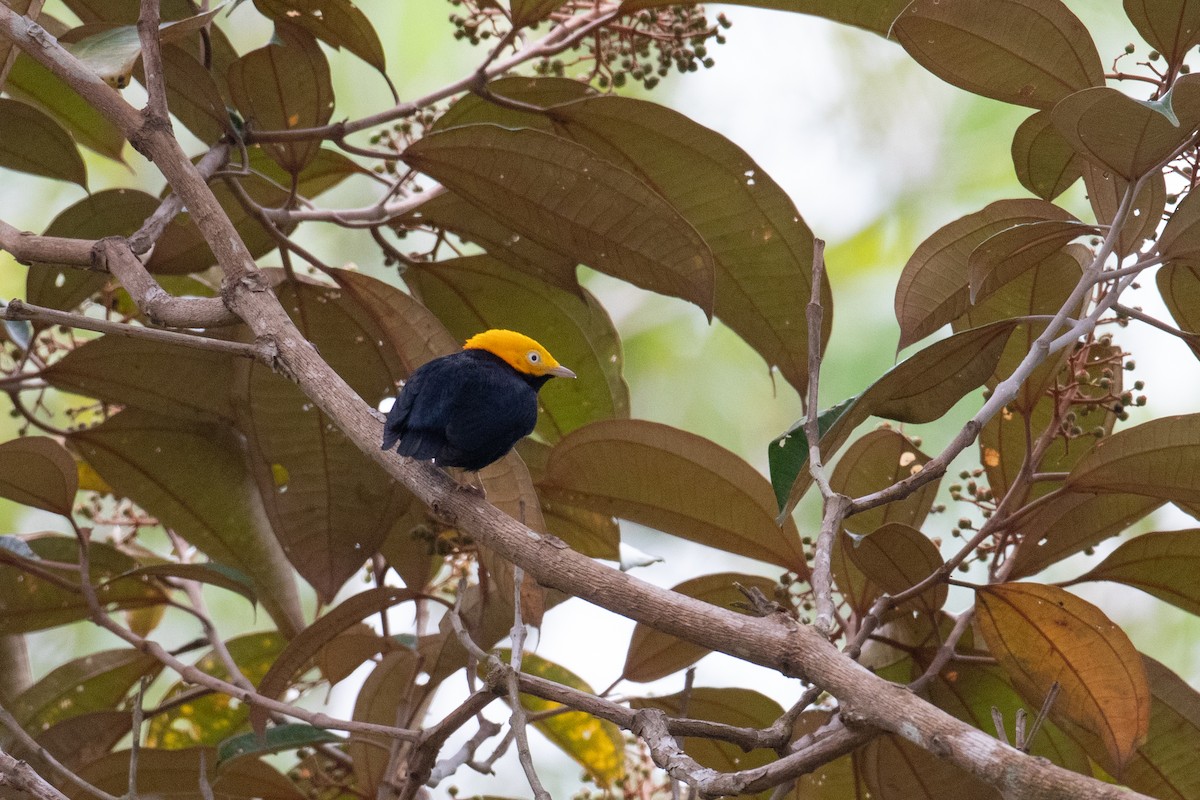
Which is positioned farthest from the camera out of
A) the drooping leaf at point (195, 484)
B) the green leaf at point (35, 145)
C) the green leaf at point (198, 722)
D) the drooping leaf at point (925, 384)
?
the green leaf at point (198, 722)

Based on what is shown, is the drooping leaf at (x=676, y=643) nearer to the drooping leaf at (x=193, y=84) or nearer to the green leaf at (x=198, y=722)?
the green leaf at (x=198, y=722)

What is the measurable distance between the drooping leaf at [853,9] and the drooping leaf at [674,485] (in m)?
0.80

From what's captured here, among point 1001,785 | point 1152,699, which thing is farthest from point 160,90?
point 1152,699

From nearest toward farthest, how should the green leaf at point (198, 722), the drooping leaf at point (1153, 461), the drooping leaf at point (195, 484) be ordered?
1. the drooping leaf at point (1153, 461)
2. the drooping leaf at point (195, 484)
3. the green leaf at point (198, 722)

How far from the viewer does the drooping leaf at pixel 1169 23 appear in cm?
161

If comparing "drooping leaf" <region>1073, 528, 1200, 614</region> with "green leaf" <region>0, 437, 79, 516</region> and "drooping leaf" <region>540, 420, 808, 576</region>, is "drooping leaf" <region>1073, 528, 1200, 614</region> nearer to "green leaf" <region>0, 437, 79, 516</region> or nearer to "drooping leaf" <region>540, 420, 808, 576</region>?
"drooping leaf" <region>540, 420, 808, 576</region>

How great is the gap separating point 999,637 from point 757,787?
2.43 feet

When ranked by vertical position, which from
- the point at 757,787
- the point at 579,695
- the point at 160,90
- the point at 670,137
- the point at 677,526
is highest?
the point at 670,137

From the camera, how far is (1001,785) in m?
1.02

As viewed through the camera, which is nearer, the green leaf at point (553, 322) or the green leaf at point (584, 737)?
the green leaf at point (553, 322)

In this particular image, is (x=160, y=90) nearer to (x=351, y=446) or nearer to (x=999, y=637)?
(x=351, y=446)

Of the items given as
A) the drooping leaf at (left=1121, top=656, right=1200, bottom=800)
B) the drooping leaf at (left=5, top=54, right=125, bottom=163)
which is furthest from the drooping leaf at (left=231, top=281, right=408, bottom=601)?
the drooping leaf at (left=1121, top=656, right=1200, bottom=800)

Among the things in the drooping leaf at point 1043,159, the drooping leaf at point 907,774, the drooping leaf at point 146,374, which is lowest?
the drooping leaf at point 907,774

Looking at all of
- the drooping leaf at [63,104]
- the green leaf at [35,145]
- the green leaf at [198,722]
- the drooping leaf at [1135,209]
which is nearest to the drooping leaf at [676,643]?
the drooping leaf at [1135,209]
